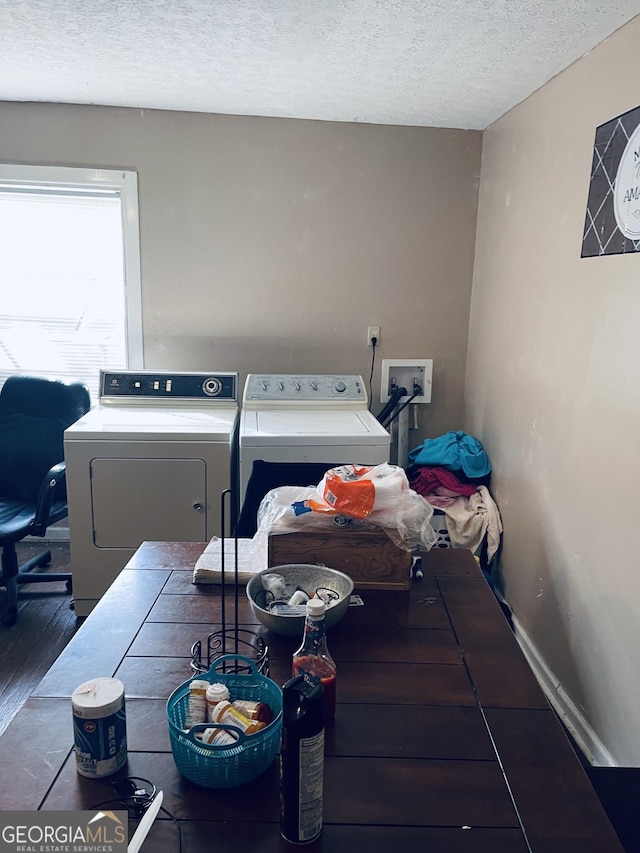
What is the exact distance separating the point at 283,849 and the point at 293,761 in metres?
0.13

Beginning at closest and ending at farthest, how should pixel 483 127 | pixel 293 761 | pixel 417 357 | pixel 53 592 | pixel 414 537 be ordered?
pixel 293 761, pixel 414 537, pixel 53 592, pixel 483 127, pixel 417 357

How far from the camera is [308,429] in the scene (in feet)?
8.54

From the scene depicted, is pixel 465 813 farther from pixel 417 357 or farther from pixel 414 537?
pixel 417 357

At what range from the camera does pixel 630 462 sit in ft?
5.70

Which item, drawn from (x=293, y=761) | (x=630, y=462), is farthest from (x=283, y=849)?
(x=630, y=462)

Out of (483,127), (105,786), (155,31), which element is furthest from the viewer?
(483,127)

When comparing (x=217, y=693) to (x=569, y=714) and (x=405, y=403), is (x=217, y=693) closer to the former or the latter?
(x=569, y=714)

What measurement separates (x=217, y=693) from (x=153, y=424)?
6.06ft

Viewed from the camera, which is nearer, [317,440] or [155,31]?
[155,31]

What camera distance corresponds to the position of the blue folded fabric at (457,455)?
293cm

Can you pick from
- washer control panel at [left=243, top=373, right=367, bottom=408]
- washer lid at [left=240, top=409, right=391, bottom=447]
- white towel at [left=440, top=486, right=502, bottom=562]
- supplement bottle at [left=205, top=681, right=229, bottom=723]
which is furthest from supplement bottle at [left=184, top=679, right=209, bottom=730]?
washer control panel at [left=243, top=373, right=367, bottom=408]

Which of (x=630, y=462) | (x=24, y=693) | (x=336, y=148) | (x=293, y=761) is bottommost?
(x=24, y=693)
